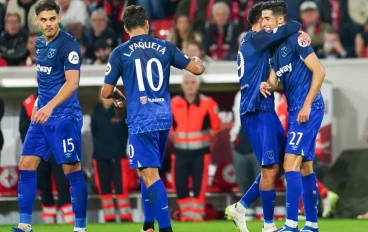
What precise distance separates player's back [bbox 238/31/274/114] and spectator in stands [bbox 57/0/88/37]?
6.95 m

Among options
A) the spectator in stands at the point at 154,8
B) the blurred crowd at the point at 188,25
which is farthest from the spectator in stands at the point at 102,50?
the spectator in stands at the point at 154,8

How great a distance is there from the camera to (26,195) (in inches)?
363

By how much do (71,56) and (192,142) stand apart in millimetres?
4546

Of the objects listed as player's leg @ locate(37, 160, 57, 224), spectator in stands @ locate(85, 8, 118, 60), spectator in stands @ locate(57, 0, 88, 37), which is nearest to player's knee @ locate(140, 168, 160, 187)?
player's leg @ locate(37, 160, 57, 224)

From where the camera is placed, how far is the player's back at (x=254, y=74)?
9.09 m

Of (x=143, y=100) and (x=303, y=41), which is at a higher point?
(x=303, y=41)

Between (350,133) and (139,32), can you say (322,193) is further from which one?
(139,32)

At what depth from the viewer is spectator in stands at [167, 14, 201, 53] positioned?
14538mm

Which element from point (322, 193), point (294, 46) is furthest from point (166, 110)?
point (322, 193)

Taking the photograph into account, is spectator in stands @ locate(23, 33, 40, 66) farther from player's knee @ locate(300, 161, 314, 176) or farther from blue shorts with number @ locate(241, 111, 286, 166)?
player's knee @ locate(300, 161, 314, 176)

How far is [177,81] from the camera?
1404 centimetres

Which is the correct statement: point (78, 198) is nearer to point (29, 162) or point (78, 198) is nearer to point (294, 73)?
point (29, 162)

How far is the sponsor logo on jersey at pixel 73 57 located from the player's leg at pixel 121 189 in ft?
15.2

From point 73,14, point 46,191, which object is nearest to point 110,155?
point 46,191
